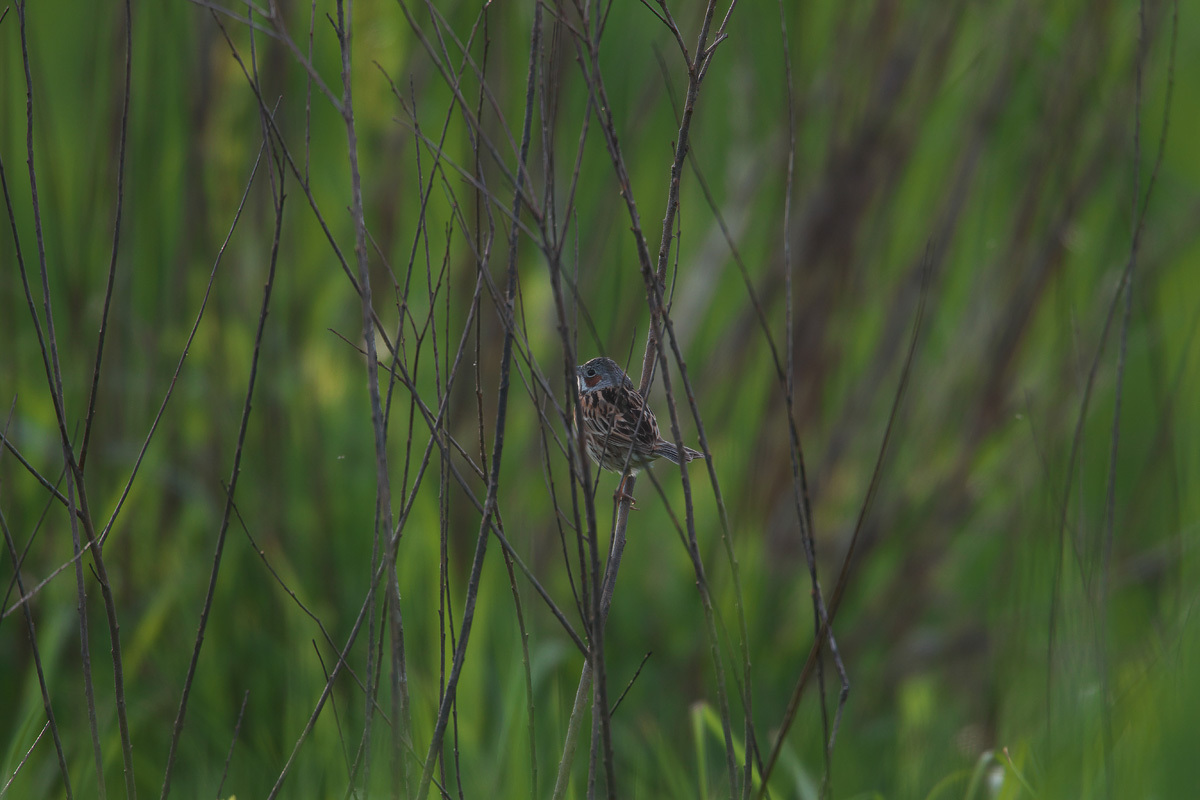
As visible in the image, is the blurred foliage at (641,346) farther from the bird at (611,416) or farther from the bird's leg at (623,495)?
the bird's leg at (623,495)

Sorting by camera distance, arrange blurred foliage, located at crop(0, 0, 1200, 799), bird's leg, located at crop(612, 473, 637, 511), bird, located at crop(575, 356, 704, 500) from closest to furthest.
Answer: bird's leg, located at crop(612, 473, 637, 511)
bird, located at crop(575, 356, 704, 500)
blurred foliage, located at crop(0, 0, 1200, 799)

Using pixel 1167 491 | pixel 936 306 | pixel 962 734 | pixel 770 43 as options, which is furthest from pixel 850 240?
pixel 962 734

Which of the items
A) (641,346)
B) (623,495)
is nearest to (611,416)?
(641,346)

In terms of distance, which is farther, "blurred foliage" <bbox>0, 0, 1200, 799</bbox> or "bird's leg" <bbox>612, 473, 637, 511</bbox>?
"blurred foliage" <bbox>0, 0, 1200, 799</bbox>

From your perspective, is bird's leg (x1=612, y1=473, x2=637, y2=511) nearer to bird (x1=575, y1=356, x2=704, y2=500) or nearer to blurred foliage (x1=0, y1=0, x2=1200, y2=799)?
bird (x1=575, y1=356, x2=704, y2=500)

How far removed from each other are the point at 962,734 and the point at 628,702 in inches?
44.2

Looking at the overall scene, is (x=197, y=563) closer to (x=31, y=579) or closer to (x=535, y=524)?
(x=31, y=579)

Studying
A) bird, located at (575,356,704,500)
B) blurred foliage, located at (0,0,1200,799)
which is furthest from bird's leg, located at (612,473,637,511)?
blurred foliage, located at (0,0,1200,799)

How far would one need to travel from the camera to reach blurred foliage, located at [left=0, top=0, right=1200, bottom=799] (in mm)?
3312

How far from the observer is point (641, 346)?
14.2 ft

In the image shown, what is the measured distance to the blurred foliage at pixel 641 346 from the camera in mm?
3312

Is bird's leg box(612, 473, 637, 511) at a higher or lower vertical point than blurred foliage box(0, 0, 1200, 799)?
lower

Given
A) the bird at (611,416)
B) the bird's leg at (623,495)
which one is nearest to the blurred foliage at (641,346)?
the bird at (611,416)

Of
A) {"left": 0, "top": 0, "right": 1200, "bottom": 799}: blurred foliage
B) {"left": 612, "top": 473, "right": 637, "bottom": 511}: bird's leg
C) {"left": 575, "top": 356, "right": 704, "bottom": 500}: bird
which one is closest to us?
{"left": 612, "top": 473, "right": 637, "bottom": 511}: bird's leg
